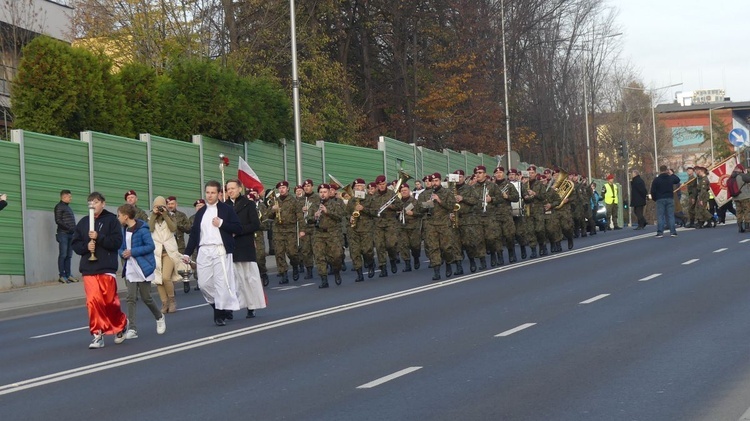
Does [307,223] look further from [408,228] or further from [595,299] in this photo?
[595,299]

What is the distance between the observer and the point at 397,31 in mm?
59000

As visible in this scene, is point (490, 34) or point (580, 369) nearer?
point (580, 369)

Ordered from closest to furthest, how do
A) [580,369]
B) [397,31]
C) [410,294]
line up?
[580,369], [410,294], [397,31]

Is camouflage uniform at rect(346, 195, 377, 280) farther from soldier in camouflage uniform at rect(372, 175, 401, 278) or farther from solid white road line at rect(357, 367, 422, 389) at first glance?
solid white road line at rect(357, 367, 422, 389)

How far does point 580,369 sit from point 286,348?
3737 mm

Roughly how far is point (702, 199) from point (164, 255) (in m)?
22.2

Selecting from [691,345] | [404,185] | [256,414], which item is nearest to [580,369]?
[691,345]

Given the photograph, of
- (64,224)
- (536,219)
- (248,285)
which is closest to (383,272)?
(536,219)

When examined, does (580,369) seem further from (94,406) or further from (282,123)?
(282,123)

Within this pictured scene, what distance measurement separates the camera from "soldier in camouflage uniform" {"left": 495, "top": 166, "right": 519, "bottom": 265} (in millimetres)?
27562

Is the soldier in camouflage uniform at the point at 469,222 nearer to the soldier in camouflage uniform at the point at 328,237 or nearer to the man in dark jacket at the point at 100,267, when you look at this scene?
the soldier in camouflage uniform at the point at 328,237

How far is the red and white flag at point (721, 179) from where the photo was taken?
4209cm

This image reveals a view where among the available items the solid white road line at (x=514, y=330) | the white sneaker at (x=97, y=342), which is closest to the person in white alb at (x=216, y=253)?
the white sneaker at (x=97, y=342)

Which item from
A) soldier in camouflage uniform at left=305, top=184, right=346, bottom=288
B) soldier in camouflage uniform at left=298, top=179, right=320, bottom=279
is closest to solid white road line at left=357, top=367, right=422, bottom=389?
soldier in camouflage uniform at left=305, top=184, right=346, bottom=288
